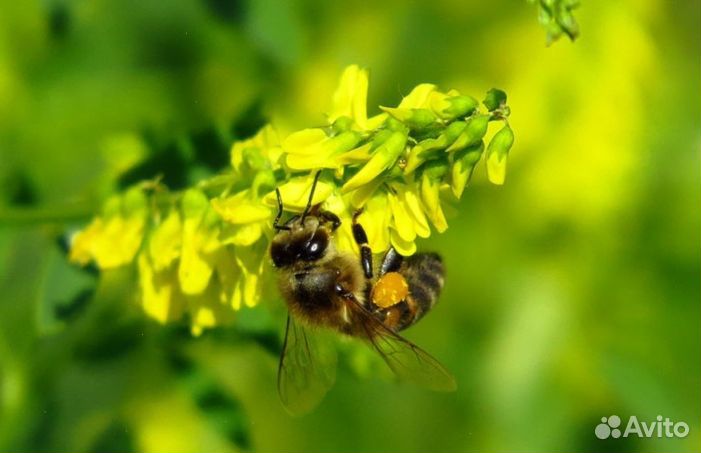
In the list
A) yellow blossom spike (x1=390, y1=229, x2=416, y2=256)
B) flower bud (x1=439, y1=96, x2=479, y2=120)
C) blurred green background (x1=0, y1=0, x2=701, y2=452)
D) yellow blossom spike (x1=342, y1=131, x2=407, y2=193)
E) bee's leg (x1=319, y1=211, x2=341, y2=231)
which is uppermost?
flower bud (x1=439, y1=96, x2=479, y2=120)

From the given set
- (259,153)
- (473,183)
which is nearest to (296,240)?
(259,153)

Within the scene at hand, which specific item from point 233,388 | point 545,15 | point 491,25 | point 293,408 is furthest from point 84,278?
point 491,25

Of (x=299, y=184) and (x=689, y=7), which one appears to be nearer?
(x=299, y=184)

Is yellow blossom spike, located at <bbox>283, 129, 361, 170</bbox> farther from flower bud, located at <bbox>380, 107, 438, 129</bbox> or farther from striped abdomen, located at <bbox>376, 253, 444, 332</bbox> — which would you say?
striped abdomen, located at <bbox>376, 253, 444, 332</bbox>

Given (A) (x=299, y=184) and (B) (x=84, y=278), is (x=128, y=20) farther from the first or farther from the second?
(A) (x=299, y=184)

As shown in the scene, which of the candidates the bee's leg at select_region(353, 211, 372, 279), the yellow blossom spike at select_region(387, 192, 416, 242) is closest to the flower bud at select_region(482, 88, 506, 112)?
the yellow blossom spike at select_region(387, 192, 416, 242)

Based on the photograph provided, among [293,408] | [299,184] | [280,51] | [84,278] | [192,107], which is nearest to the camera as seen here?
[299,184]

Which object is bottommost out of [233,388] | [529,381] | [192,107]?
[233,388]

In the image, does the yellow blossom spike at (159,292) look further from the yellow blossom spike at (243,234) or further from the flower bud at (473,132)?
the flower bud at (473,132)
